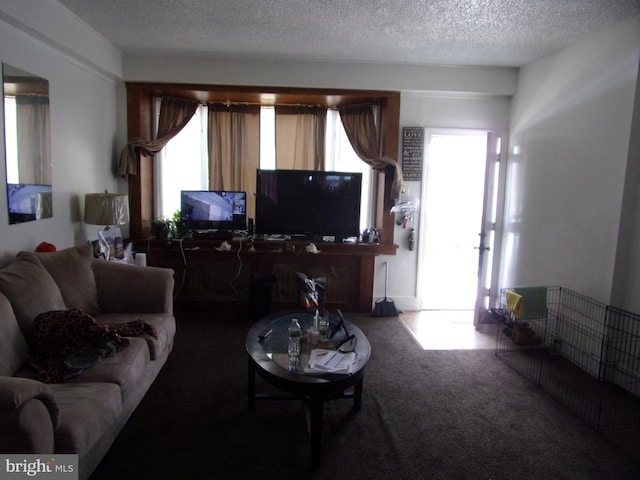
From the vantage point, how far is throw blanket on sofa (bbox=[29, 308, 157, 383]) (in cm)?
209

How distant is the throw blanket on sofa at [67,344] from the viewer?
2090 mm

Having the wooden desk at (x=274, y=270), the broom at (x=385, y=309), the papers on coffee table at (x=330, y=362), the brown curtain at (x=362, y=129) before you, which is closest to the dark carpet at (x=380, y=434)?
the papers on coffee table at (x=330, y=362)

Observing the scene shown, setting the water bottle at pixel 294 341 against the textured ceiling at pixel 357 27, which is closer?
the water bottle at pixel 294 341

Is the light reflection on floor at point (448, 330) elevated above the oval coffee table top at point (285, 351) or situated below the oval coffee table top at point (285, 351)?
below

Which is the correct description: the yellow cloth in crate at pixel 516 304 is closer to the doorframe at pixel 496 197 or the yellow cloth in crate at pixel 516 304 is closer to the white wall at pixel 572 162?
the white wall at pixel 572 162

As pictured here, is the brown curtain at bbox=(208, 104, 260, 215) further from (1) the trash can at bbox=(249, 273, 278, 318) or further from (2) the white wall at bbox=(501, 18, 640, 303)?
(2) the white wall at bbox=(501, 18, 640, 303)

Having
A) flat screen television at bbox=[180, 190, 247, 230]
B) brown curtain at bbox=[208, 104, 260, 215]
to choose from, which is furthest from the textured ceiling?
flat screen television at bbox=[180, 190, 247, 230]

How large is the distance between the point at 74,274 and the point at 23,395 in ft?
4.78

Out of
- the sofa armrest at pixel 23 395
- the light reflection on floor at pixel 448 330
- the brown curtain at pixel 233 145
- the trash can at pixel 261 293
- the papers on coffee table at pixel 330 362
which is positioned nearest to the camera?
the sofa armrest at pixel 23 395

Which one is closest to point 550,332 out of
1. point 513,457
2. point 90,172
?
point 513,457

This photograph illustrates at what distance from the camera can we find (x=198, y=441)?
226cm

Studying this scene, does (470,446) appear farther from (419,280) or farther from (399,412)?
(419,280)

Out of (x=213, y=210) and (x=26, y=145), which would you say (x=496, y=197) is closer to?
(x=213, y=210)

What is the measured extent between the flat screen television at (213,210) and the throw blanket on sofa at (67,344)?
2.12 meters
